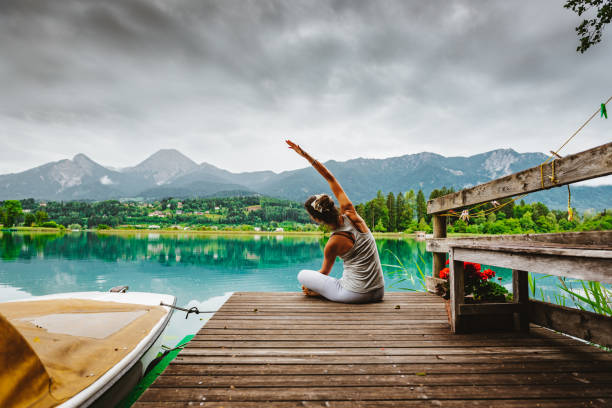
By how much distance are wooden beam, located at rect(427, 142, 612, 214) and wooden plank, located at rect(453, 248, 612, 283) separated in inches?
32.2

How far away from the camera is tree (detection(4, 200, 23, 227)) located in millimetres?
62781

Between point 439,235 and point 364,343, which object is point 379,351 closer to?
point 364,343

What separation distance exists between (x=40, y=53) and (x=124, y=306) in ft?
117

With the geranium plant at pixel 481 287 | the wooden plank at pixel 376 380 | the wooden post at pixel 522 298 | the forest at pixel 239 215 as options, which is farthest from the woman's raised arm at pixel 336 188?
the forest at pixel 239 215

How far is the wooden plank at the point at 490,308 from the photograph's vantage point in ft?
8.34

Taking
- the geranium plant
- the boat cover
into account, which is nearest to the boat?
the boat cover

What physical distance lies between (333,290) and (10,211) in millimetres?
89762

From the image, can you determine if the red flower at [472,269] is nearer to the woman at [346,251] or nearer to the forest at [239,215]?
the woman at [346,251]

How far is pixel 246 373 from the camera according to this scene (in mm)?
1837

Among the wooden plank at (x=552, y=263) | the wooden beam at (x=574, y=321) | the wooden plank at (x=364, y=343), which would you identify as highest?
the wooden plank at (x=552, y=263)

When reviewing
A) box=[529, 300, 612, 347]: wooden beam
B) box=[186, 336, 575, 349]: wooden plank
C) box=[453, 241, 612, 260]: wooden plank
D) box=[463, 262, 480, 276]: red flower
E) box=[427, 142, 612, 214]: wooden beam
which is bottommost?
box=[186, 336, 575, 349]: wooden plank

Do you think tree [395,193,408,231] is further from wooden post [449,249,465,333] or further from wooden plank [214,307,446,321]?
wooden post [449,249,465,333]

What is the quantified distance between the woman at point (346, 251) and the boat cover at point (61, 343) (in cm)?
222

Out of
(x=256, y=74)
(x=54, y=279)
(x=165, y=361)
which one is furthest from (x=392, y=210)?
(x=165, y=361)
